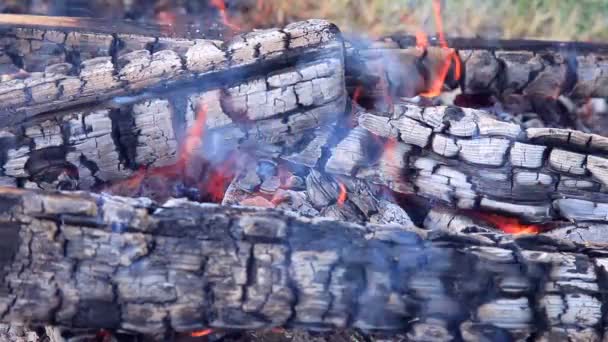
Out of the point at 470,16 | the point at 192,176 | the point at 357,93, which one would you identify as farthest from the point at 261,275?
the point at 470,16

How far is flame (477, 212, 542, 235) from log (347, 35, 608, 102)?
2.29 ft

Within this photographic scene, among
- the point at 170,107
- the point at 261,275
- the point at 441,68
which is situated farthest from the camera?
the point at 441,68

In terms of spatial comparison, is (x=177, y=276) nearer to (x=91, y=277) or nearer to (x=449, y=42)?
(x=91, y=277)

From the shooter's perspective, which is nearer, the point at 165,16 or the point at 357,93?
the point at 357,93

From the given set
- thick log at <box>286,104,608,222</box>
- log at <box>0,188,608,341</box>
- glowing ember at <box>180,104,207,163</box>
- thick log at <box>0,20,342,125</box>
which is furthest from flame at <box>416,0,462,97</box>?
log at <box>0,188,608,341</box>

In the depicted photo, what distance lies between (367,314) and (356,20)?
2.27 metres

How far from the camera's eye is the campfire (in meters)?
1.71

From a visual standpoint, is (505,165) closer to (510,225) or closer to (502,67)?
(510,225)

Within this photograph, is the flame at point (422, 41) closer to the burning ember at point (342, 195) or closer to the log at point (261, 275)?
the burning ember at point (342, 195)

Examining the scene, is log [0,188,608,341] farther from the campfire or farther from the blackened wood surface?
the blackened wood surface

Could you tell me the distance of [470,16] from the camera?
11.8 feet

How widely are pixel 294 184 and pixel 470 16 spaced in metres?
1.74

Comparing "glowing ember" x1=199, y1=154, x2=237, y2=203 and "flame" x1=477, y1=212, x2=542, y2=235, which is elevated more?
"glowing ember" x1=199, y1=154, x2=237, y2=203

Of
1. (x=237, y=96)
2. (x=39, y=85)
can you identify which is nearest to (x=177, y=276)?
(x=237, y=96)
